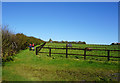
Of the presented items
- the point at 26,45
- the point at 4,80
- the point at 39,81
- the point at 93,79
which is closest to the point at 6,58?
the point at 4,80

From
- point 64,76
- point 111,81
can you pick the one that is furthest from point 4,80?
point 111,81

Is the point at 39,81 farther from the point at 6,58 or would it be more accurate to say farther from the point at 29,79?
the point at 6,58

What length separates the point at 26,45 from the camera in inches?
987

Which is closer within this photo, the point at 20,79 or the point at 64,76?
the point at 20,79

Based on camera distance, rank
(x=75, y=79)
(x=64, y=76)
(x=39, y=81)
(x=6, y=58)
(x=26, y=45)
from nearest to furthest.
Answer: (x=39, y=81)
(x=75, y=79)
(x=64, y=76)
(x=6, y=58)
(x=26, y=45)

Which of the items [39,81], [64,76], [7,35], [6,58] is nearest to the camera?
[39,81]

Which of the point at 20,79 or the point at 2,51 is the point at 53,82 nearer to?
the point at 20,79

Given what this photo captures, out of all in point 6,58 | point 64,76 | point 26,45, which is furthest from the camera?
point 26,45

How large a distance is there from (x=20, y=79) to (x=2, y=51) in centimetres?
668

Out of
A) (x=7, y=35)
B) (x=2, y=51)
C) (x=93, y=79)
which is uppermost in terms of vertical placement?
(x=7, y=35)

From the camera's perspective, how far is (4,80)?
7309 mm

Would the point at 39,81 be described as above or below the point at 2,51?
below

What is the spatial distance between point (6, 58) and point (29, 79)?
6.09 m

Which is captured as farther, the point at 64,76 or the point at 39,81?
the point at 64,76
